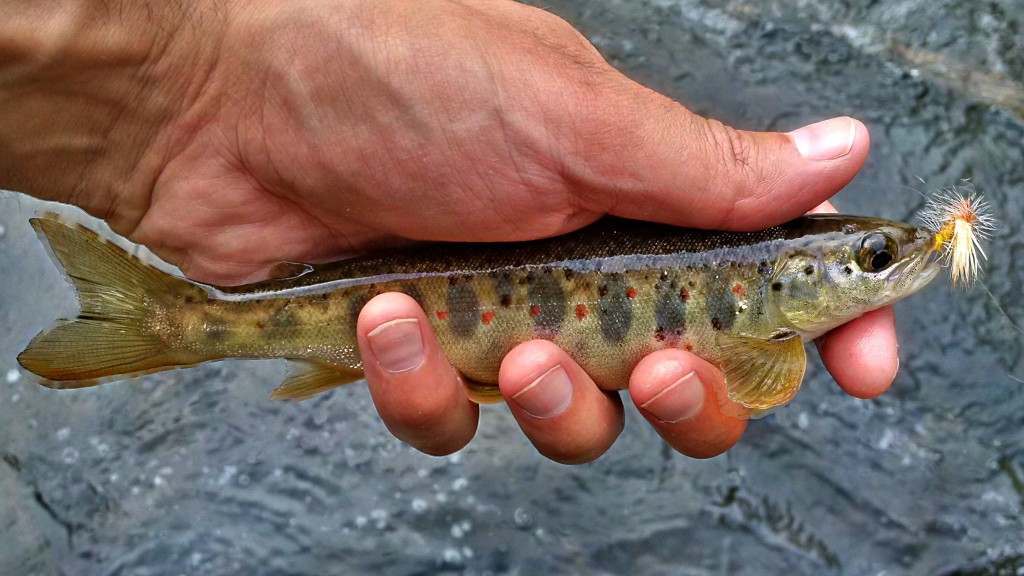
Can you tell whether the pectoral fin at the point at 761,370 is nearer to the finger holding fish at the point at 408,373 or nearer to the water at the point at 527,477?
the finger holding fish at the point at 408,373

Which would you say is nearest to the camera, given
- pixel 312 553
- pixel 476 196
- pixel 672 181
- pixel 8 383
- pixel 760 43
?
pixel 672 181

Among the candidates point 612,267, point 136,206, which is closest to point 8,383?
point 136,206

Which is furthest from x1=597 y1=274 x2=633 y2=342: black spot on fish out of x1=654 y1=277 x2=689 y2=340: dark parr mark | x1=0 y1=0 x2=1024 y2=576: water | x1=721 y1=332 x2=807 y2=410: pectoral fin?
x1=0 y1=0 x2=1024 y2=576: water

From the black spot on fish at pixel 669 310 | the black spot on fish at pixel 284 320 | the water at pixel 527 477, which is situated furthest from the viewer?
the water at pixel 527 477

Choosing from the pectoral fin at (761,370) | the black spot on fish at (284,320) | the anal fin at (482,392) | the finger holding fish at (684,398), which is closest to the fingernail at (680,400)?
the finger holding fish at (684,398)

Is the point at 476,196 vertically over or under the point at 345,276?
over

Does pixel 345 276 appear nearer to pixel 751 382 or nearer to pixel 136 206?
pixel 136 206

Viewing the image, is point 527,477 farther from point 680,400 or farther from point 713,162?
point 713,162
